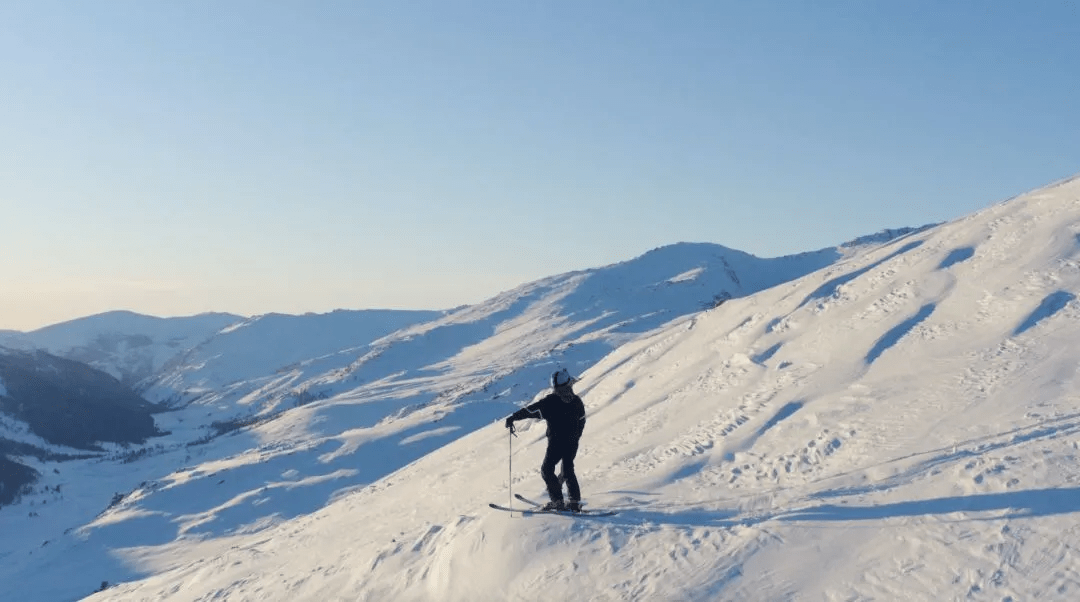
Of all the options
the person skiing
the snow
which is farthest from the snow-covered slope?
the person skiing

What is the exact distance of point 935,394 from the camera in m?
16.7

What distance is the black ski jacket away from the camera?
1365cm

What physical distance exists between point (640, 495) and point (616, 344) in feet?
313

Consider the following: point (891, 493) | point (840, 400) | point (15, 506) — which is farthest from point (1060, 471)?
point (15, 506)

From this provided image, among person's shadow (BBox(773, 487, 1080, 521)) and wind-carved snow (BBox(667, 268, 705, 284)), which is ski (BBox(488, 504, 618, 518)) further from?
wind-carved snow (BBox(667, 268, 705, 284))

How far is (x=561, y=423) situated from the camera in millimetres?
13695

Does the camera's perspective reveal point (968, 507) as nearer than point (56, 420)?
Yes

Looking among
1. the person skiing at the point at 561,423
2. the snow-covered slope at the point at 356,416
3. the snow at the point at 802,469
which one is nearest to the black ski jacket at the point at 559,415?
the person skiing at the point at 561,423

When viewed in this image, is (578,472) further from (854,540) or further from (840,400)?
(854,540)

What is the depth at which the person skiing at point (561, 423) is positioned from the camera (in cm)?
1365

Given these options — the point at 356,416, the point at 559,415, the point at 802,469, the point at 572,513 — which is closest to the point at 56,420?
the point at 356,416

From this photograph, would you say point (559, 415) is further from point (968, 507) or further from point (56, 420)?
point (56, 420)

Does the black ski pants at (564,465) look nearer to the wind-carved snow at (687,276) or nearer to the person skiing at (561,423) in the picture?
the person skiing at (561,423)

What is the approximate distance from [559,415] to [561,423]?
14 cm
